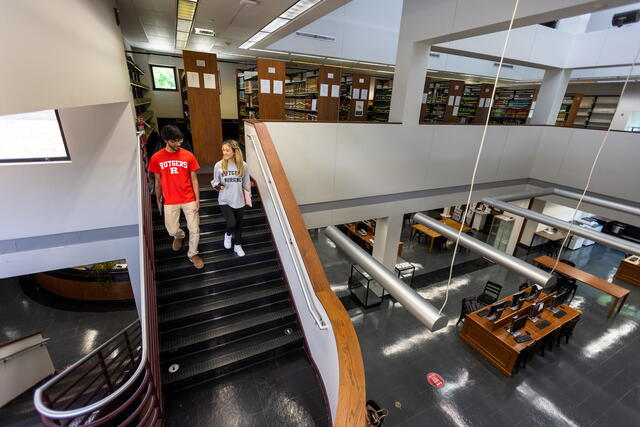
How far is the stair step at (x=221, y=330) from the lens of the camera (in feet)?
9.87

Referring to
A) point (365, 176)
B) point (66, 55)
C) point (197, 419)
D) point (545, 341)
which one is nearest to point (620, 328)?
point (545, 341)

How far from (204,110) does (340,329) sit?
5090mm

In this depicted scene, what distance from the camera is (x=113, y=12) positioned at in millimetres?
4445

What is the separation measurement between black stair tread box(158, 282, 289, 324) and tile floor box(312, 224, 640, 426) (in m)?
2.62

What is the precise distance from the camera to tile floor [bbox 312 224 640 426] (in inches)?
173

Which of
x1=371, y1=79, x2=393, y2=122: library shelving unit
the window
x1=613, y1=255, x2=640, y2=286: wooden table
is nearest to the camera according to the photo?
x1=613, y1=255, x2=640, y2=286: wooden table

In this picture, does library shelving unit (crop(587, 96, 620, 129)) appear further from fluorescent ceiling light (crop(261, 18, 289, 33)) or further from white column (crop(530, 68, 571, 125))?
fluorescent ceiling light (crop(261, 18, 289, 33))

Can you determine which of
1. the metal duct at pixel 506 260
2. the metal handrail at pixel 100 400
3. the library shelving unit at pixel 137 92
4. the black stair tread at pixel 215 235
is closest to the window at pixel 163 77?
the library shelving unit at pixel 137 92

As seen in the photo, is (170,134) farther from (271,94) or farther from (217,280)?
(271,94)

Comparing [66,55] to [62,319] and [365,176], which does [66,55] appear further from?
[62,319]

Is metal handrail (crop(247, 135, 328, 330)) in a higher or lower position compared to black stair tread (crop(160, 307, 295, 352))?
higher

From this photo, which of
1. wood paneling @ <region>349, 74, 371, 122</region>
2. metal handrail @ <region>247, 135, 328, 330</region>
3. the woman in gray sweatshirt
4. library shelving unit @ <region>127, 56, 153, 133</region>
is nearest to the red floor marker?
metal handrail @ <region>247, 135, 328, 330</region>

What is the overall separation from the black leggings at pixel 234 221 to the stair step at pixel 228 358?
127 centimetres

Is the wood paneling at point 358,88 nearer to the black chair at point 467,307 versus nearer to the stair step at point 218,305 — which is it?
the black chair at point 467,307
